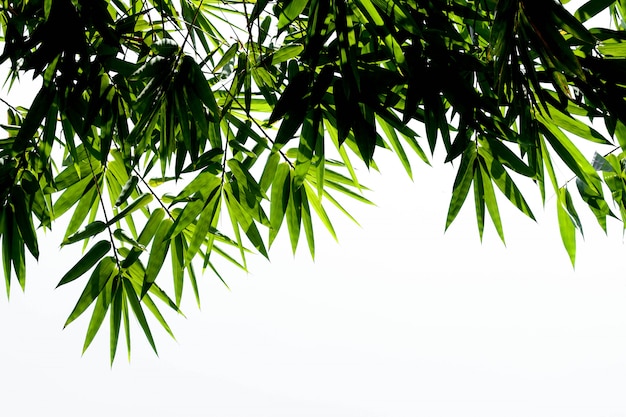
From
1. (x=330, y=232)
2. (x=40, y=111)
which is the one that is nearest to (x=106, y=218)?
(x=40, y=111)

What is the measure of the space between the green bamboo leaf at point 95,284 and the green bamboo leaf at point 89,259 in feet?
0.08

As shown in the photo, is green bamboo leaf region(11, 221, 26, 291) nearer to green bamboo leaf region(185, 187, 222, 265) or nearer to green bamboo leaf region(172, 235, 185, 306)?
green bamboo leaf region(172, 235, 185, 306)

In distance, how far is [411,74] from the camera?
1.13m

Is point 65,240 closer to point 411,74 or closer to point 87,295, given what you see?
point 87,295

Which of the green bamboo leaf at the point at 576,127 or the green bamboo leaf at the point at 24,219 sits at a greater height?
the green bamboo leaf at the point at 24,219

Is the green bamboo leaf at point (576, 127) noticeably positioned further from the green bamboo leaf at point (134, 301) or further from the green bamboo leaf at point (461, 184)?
the green bamboo leaf at point (134, 301)

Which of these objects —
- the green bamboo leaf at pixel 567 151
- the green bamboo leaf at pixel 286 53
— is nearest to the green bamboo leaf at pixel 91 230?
the green bamboo leaf at pixel 286 53

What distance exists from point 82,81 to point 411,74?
0.65 metres

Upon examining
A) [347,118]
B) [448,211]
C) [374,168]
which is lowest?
[448,211]

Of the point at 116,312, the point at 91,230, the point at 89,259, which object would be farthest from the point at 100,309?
the point at 91,230

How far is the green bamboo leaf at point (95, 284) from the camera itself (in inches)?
59.9

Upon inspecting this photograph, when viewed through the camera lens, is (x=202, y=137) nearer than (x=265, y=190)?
Yes

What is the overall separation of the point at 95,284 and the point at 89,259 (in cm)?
6

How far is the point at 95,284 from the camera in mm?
1550
